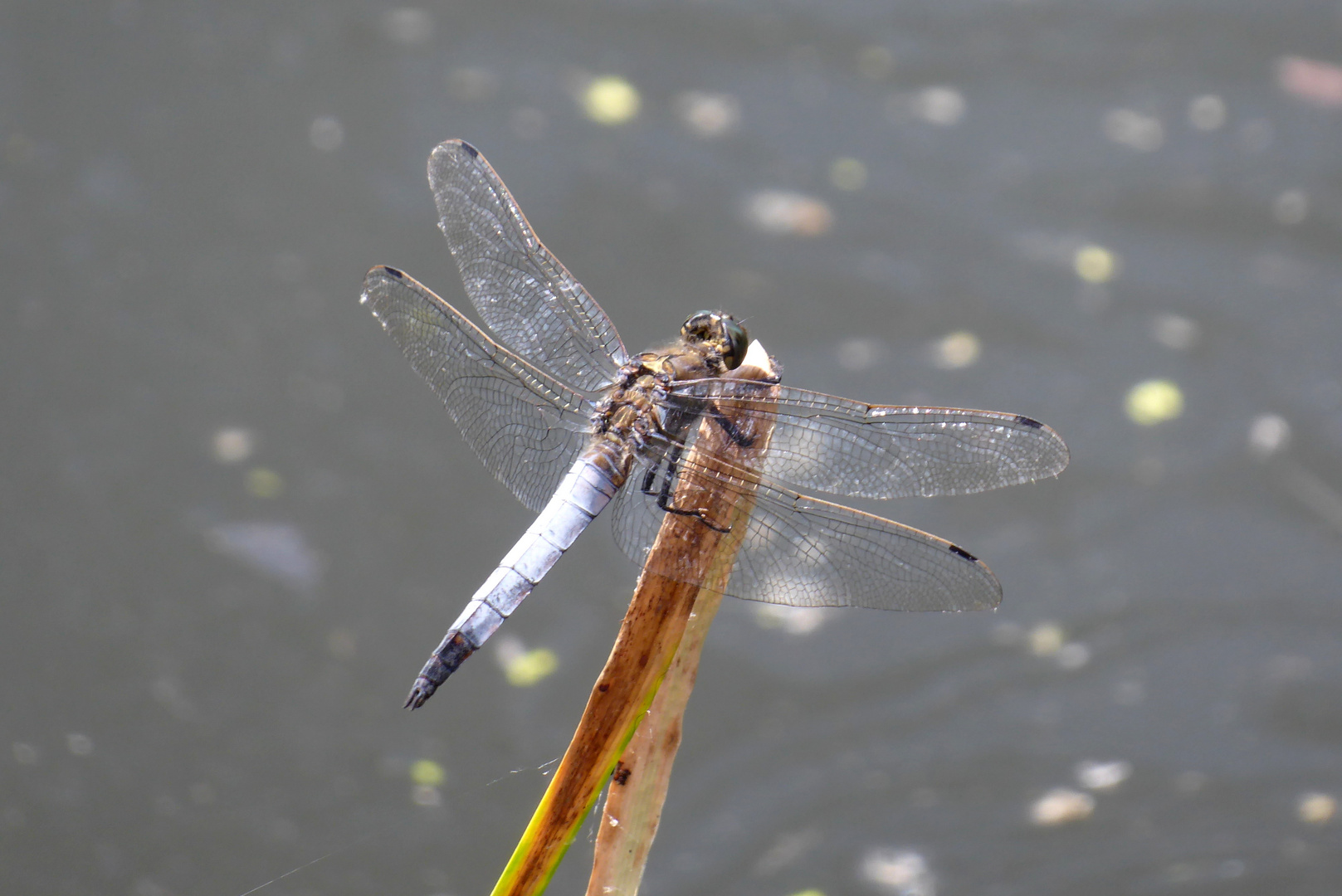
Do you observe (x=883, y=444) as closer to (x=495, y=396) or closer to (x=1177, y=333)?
(x=495, y=396)

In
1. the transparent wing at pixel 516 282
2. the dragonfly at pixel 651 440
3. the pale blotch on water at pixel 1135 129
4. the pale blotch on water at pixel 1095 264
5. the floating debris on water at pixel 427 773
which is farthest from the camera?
the pale blotch on water at pixel 1135 129

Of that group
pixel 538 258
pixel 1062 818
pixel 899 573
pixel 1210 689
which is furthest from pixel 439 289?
pixel 1210 689

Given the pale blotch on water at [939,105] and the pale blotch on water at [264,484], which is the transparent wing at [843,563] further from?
the pale blotch on water at [939,105]

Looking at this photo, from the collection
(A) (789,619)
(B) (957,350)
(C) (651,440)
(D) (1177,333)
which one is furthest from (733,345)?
(D) (1177,333)

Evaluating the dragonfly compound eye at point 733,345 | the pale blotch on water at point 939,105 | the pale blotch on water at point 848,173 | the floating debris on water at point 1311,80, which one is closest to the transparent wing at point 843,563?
the dragonfly compound eye at point 733,345

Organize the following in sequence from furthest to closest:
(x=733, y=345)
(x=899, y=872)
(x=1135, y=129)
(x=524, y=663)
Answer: (x=1135, y=129) → (x=524, y=663) → (x=899, y=872) → (x=733, y=345)
